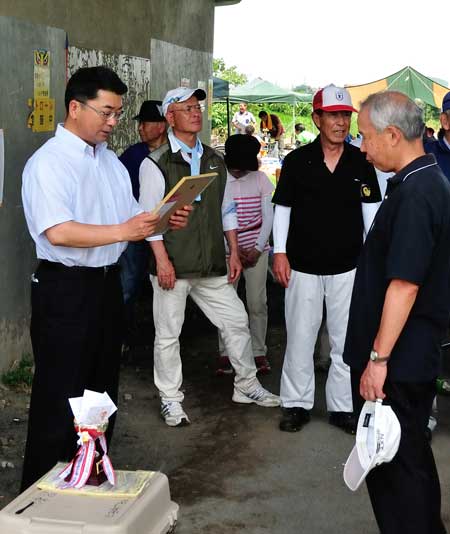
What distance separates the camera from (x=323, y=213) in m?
5.32

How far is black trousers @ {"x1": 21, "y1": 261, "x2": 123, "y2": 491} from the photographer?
389 cm

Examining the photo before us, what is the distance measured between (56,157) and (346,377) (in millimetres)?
2593

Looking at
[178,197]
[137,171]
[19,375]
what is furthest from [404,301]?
[137,171]

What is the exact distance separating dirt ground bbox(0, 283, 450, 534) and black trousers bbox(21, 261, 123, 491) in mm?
732

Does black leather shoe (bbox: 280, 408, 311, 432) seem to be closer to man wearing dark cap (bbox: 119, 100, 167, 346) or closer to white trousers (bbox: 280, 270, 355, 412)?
white trousers (bbox: 280, 270, 355, 412)

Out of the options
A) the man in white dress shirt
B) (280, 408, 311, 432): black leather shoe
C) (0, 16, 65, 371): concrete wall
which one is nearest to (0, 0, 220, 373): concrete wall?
(0, 16, 65, 371): concrete wall

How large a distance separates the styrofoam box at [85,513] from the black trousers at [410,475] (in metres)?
0.90

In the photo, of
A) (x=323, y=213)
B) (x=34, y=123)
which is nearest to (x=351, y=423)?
(x=323, y=213)

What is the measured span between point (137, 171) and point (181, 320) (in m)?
1.82

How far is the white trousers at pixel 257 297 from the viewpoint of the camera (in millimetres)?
6691

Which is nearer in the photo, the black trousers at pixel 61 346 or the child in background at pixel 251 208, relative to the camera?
the black trousers at pixel 61 346

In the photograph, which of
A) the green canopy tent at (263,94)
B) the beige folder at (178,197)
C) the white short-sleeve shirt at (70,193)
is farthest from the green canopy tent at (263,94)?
the white short-sleeve shirt at (70,193)

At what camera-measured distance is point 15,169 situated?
6.04m

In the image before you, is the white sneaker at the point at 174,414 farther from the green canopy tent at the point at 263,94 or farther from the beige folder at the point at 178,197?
the green canopy tent at the point at 263,94
